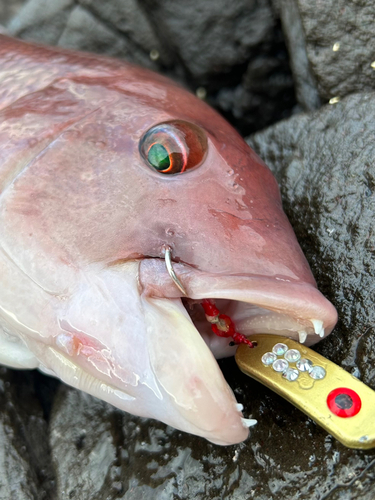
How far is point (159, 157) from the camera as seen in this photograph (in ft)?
5.76

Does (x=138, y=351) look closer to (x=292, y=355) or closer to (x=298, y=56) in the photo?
(x=292, y=355)

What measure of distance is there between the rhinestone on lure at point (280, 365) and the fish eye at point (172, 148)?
29.9 inches

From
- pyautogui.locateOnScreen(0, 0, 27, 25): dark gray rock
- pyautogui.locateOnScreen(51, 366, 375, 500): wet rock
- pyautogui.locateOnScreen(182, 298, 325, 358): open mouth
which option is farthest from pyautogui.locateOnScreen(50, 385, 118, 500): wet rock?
pyautogui.locateOnScreen(0, 0, 27, 25): dark gray rock

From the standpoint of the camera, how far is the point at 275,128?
8.60ft

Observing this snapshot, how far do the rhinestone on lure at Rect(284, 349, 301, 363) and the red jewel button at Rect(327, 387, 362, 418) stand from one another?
16 cm

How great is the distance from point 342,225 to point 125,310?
1.04 meters

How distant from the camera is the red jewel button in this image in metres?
1.62

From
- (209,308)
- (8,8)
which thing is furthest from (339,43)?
(8,8)

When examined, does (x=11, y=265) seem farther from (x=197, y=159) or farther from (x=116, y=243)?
(x=197, y=159)

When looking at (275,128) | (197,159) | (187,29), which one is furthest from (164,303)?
(187,29)

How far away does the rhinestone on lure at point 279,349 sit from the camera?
5.84ft

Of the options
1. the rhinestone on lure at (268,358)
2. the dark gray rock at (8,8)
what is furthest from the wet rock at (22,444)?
the dark gray rock at (8,8)

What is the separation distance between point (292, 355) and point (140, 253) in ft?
2.15

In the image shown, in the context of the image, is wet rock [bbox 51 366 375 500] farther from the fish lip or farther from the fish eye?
the fish eye
